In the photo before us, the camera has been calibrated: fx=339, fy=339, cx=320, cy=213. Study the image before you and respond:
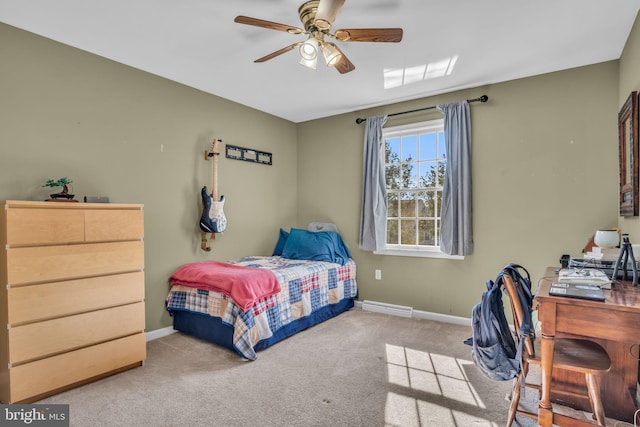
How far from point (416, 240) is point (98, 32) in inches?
142

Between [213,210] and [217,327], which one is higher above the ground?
[213,210]

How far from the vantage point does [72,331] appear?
2.32 metres

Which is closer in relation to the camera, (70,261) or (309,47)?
(309,47)

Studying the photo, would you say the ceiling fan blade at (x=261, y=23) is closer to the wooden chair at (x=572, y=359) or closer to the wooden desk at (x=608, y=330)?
the wooden chair at (x=572, y=359)

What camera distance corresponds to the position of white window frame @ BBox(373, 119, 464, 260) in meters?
3.85

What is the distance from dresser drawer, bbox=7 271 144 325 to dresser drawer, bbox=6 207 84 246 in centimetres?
29

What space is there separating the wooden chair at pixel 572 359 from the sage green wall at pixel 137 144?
301 cm

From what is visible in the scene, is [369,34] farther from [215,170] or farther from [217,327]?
[217,327]

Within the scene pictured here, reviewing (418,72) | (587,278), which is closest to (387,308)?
(587,278)

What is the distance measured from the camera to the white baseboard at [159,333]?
322 cm

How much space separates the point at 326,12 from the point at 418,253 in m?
2.83

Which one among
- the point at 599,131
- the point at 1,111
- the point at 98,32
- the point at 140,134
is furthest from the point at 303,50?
the point at 599,131

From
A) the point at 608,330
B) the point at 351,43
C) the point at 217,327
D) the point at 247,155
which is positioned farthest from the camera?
the point at 247,155

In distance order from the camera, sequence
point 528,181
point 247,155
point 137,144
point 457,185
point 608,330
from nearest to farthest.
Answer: point 608,330 → point 137,144 → point 528,181 → point 457,185 → point 247,155
